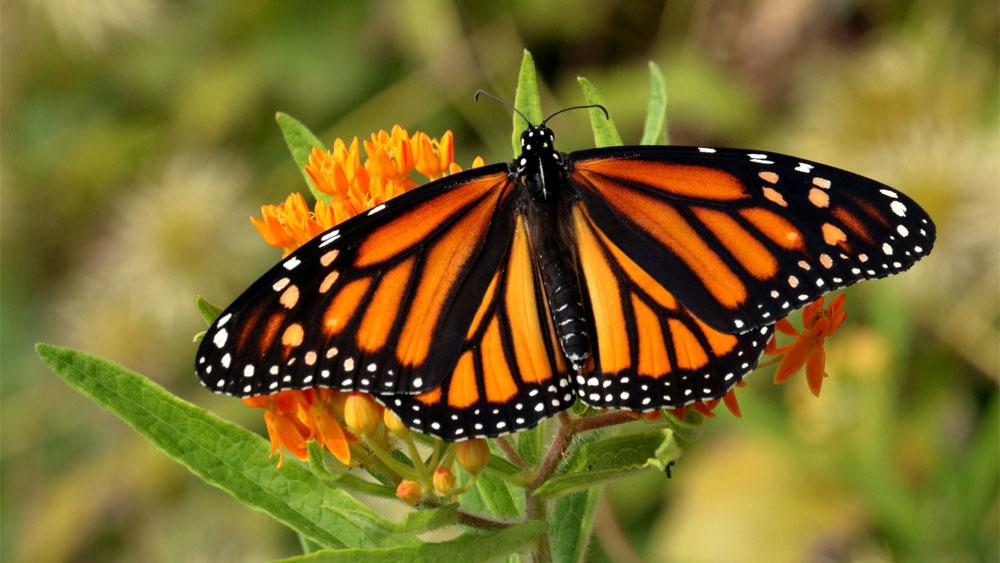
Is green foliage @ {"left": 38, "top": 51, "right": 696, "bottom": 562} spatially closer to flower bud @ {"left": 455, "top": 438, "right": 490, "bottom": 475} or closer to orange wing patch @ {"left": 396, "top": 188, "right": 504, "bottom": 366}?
flower bud @ {"left": 455, "top": 438, "right": 490, "bottom": 475}

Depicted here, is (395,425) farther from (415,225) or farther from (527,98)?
(527,98)

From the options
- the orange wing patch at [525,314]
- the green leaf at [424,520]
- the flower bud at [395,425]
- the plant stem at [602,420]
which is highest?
the orange wing patch at [525,314]

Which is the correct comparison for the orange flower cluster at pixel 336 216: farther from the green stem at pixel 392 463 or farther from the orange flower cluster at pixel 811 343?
the orange flower cluster at pixel 811 343

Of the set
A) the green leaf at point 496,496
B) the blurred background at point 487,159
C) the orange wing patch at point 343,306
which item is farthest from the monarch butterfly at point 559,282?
the blurred background at point 487,159

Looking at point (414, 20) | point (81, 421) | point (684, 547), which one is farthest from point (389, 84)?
point (684, 547)

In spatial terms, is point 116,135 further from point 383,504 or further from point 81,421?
point 383,504
